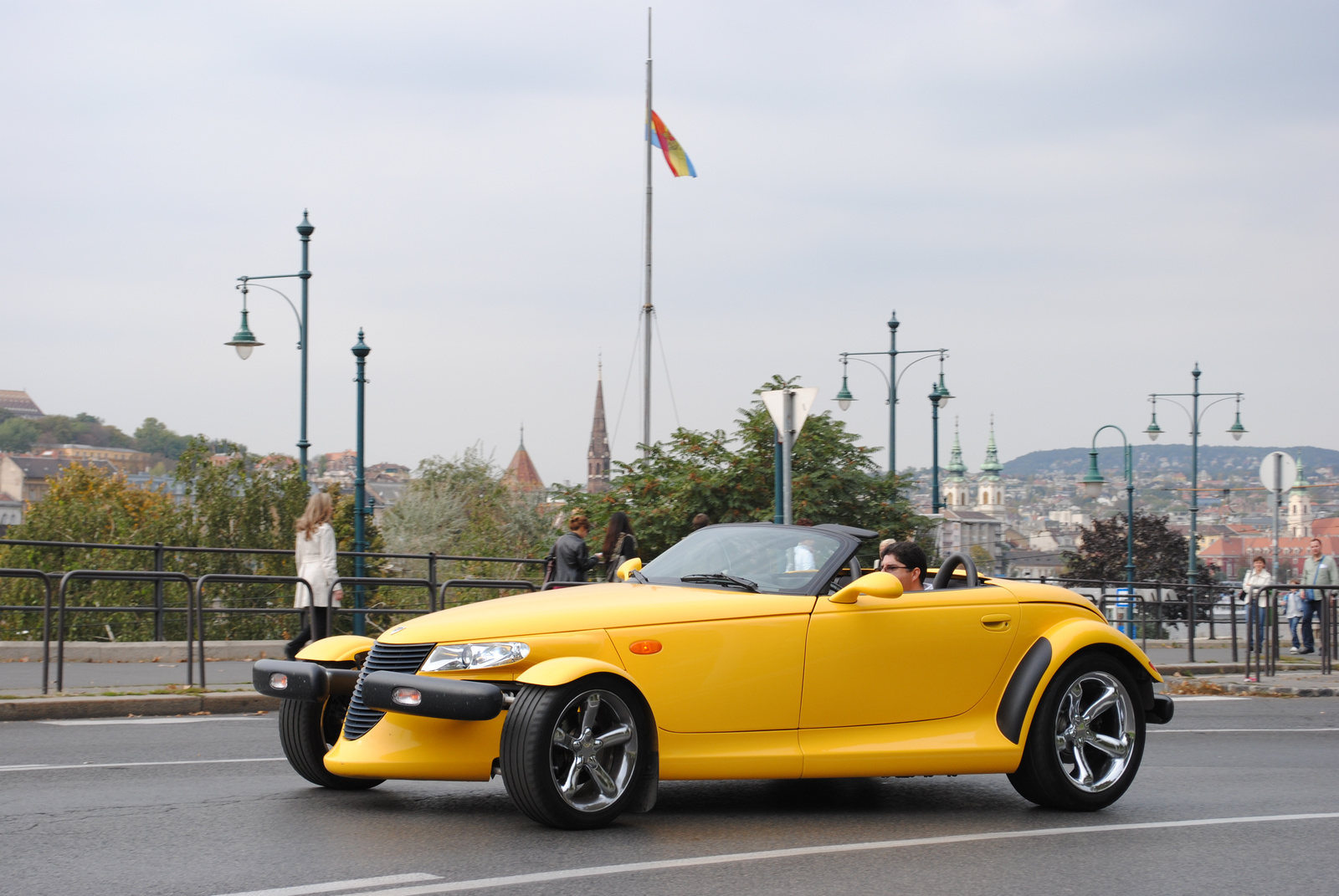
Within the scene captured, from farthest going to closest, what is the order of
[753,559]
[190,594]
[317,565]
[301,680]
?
[190,594]
[317,565]
[753,559]
[301,680]

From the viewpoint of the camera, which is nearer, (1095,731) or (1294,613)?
(1095,731)

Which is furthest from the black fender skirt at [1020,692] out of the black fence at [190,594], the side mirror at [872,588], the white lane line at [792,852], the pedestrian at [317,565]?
the black fence at [190,594]

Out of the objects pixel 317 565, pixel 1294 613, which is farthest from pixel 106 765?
pixel 1294 613

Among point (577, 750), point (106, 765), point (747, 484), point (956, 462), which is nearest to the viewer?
point (577, 750)

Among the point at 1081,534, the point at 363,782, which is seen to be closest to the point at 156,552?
the point at 363,782

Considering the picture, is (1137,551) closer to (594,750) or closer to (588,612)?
(588,612)

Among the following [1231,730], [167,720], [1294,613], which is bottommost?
[1231,730]

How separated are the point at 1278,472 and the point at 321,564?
14.2 meters

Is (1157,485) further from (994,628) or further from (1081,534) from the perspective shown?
(994,628)

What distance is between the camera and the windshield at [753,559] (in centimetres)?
711

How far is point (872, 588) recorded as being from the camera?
6.91 meters

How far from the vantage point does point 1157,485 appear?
5138 centimetres

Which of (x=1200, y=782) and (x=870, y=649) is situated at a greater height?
(x=870, y=649)

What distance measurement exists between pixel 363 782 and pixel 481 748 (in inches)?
55.8
